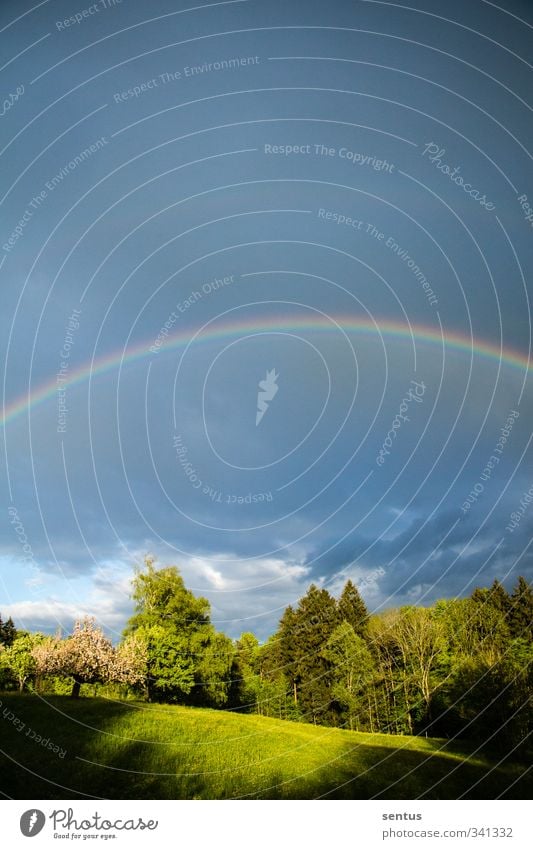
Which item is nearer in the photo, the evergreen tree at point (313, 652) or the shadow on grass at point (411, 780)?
the shadow on grass at point (411, 780)

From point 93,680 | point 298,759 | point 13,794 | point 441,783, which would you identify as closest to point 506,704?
point 441,783

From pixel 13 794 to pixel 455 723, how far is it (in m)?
43.0

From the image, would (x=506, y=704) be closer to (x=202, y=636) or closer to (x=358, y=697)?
(x=202, y=636)

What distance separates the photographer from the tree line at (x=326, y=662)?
2847 centimetres

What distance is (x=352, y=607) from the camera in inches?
2795

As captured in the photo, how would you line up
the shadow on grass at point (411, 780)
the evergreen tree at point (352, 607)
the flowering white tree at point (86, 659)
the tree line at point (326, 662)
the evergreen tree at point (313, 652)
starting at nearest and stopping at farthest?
the shadow on grass at point (411, 780), the tree line at point (326, 662), the flowering white tree at point (86, 659), the evergreen tree at point (313, 652), the evergreen tree at point (352, 607)

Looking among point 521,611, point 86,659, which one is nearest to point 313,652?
point 521,611

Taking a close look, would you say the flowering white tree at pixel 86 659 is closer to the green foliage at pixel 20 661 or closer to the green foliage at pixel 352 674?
the green foliage at pixel 20 661

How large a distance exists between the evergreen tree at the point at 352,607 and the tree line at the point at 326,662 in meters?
0.17

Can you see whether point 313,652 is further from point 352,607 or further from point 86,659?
point 86,659

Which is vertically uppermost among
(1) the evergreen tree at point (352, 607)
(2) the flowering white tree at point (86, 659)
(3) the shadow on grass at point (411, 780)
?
(1) the evergreen tree at point (352, 607)

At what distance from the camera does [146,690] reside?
37125 mm

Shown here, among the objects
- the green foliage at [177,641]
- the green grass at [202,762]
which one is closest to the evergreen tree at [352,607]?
the green foliage at [177,641]

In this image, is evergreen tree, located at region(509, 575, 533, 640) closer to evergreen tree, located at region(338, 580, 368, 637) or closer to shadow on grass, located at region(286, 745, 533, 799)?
evergreen tree, located at region(338, 580, 368, 637)
